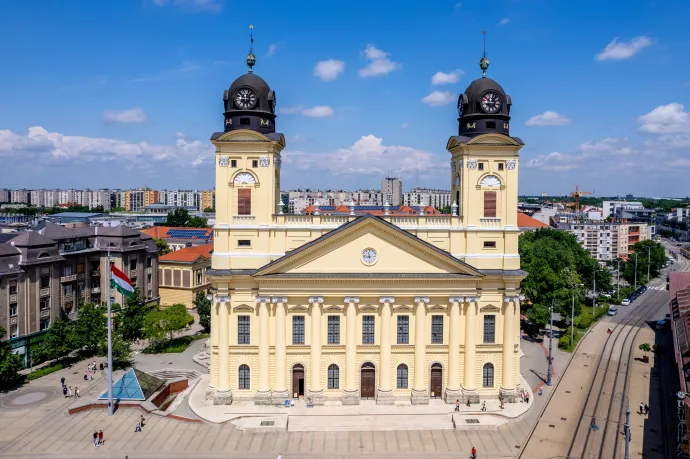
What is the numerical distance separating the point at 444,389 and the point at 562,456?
10765mm

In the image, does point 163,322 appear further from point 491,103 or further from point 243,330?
point 491,103

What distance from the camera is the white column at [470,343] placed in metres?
43.1

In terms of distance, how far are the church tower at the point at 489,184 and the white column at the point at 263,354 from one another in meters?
17.3

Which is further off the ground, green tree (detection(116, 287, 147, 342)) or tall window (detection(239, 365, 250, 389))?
green tree (detection(116, 287, 147, 342))

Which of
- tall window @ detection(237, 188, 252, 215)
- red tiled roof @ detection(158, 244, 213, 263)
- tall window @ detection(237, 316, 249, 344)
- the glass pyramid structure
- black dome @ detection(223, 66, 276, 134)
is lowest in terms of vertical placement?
the glass pyramid structure

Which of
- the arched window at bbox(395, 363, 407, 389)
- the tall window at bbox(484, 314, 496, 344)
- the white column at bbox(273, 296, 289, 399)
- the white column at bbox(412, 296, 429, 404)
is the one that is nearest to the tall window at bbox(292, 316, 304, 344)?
the white column at bbox(273, 296, 289, 399)

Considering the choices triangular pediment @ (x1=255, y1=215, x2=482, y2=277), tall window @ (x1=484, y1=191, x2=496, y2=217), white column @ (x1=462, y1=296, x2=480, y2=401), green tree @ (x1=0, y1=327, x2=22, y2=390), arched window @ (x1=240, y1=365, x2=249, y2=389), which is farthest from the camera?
green tree @ (x1=0, y1=327, x2=22, y2=390)

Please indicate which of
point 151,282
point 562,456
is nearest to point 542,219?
point 151,282

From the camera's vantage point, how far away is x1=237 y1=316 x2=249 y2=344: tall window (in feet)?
142

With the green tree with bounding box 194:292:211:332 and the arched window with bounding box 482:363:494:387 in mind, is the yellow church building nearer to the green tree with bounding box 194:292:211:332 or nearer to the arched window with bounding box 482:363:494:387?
the arched window with bounding box 482:363:494:387

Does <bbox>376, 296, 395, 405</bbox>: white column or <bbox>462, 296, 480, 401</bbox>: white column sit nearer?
<bbox>376, 296, 395, 405</bbox>: white column

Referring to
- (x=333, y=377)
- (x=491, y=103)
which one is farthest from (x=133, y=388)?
(x=491, y=103)

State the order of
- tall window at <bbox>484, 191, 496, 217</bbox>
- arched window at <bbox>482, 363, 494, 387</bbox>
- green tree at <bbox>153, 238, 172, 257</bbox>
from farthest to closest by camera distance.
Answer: green tree at <bbox>153, 238, 172, 257</bbox>, tall window at <bbox>484, 191, 496, 217</bbox>, arched window at <bbox>482, 363, 494, 387</bbox>

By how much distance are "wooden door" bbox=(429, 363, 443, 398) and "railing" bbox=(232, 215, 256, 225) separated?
19379mm
